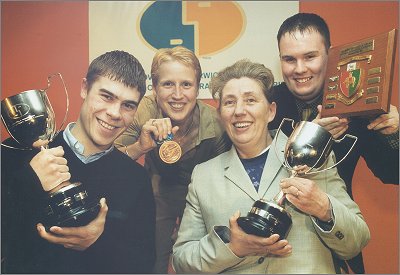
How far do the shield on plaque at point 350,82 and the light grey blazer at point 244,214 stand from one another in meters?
0.30

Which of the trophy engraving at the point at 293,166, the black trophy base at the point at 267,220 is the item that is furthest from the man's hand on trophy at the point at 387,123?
the black trophy base at the point at 267,220

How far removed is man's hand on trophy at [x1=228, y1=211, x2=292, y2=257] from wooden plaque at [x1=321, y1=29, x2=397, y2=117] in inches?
24.7

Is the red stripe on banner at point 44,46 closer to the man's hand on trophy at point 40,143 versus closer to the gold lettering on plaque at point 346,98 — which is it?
the man's hand on trophy at point 40,143

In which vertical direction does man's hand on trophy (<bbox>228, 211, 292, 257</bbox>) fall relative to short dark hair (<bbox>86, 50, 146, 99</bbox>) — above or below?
below

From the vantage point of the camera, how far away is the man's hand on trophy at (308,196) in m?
1.91

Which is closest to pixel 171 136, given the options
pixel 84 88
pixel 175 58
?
pixel 175 58

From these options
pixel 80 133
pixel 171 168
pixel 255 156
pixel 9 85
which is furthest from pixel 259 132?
pixel 9 85

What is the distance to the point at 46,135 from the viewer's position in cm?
216

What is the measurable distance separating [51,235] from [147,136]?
25.3 inches

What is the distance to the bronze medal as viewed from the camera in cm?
225

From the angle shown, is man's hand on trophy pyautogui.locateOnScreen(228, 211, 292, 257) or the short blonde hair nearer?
man's hand on trophy pyautogui.locateOnScreen(228, 211, 292, 257)

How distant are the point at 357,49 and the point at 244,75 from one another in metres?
0.52

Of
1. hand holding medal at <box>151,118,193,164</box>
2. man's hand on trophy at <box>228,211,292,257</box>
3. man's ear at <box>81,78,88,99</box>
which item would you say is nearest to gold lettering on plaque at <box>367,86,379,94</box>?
man's hand on trophy at <box>228,211,292,257</box>

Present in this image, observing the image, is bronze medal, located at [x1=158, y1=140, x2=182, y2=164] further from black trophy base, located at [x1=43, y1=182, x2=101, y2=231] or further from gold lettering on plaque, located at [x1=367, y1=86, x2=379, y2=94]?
gold lettering on plaque, located at [x1=367, y1=86, x2=379, y2=94]
